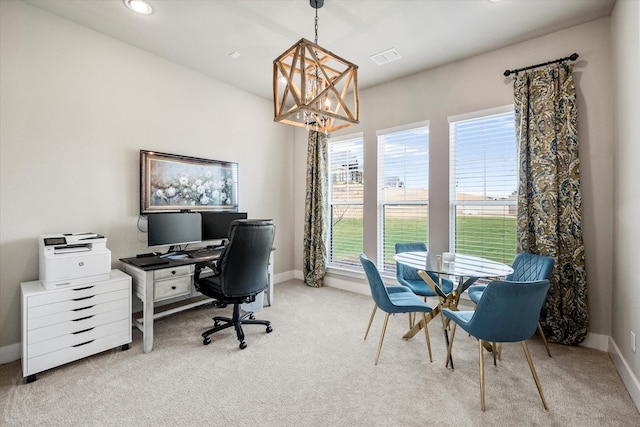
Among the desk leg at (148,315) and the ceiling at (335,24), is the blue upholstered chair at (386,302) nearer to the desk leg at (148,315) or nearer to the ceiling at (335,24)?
the desk leg at (148,315)

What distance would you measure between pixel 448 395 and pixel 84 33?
4442 mm

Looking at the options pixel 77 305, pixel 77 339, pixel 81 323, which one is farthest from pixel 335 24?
pixel 77 339

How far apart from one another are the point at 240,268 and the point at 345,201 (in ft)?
7.52

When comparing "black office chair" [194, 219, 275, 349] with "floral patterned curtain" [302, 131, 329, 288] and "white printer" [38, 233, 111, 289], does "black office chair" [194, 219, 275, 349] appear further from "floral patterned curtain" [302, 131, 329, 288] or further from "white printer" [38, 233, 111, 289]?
"floral patterned curtain" [302, 131, 329, 288]

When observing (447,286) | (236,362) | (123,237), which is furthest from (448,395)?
(123,237)

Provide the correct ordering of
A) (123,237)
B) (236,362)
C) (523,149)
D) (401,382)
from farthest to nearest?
(123,237), (523,149), (236,362), (401,382)

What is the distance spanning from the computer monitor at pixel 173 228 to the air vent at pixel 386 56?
2799 millimetres

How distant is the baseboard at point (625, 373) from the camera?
1.85 m

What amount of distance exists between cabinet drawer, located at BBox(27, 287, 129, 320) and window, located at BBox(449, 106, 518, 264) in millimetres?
3525

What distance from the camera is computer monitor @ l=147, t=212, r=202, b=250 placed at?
9.71ft

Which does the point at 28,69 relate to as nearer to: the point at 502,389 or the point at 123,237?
the point at 123,237

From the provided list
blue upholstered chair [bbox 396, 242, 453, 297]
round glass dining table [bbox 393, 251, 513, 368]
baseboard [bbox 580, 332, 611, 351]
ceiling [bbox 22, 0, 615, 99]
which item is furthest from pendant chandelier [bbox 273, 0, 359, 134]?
baseboard [bbox 580, 332, 611, 351]

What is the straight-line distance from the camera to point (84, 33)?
2740 mm

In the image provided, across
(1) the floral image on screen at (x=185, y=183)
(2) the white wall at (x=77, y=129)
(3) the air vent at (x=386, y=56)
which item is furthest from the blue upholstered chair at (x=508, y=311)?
(2) the white wall at (x=77, y=129)
